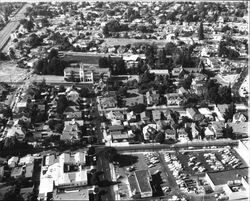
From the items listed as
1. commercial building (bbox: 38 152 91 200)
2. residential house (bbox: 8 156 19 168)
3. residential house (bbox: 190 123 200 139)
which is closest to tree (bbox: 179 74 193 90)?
residential house (bbox: 190 123 200 139)

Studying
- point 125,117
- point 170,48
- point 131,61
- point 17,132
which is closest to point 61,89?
point 125,117

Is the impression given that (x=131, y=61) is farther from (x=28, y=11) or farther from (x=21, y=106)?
(x=28, y=11)

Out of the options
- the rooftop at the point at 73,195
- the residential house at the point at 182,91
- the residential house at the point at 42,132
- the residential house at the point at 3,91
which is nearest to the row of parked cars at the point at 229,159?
the residential house at the point at 182,91

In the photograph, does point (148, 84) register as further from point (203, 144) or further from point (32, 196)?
point (32, 196)

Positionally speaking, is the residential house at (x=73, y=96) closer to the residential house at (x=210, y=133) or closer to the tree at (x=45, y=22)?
the residential house at (x=210, y=133)

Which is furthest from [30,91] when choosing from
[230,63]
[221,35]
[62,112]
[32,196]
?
[221,35]

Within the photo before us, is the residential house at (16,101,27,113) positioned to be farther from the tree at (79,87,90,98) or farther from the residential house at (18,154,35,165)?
the residential house at (18,154,35,165)
